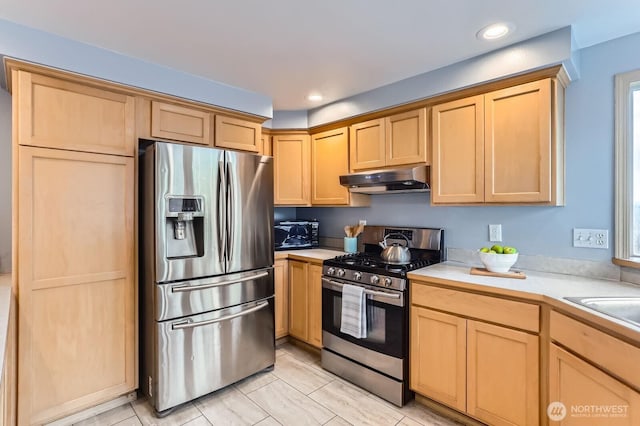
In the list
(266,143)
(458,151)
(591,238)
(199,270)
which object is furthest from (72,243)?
(591,238)

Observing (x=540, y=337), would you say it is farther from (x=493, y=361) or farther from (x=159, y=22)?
(x=159, y=22)

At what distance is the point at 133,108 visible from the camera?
218cm

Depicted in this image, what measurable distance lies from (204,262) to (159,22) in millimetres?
1474

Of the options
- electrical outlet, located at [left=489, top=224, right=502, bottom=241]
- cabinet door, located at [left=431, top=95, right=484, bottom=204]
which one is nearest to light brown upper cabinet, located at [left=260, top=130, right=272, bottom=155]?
cabinet door, located at [left=431, top=95, right=484, bottom=204]

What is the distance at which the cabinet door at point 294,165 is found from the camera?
3350mm

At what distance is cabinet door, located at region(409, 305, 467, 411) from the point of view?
1.93 m

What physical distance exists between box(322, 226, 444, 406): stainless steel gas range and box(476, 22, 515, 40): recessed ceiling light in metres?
1.41

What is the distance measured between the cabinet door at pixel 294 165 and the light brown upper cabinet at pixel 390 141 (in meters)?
0.59

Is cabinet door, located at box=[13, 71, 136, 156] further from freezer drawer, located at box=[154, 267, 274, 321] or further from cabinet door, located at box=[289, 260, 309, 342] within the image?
cabinet door, located at box=[289, 260, 309, 342]

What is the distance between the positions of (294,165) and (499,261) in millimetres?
2109

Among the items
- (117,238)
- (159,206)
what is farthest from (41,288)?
(159,206)

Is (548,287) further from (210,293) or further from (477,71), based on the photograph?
(210,293)

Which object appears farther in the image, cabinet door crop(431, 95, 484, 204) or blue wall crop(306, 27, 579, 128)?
cabinet door crop(431, 95, 484, 204)

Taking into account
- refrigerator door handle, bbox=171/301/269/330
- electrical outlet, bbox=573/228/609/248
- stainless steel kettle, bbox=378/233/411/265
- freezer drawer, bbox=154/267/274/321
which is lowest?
refrigerator door handle, bbox=171/301/269/330
